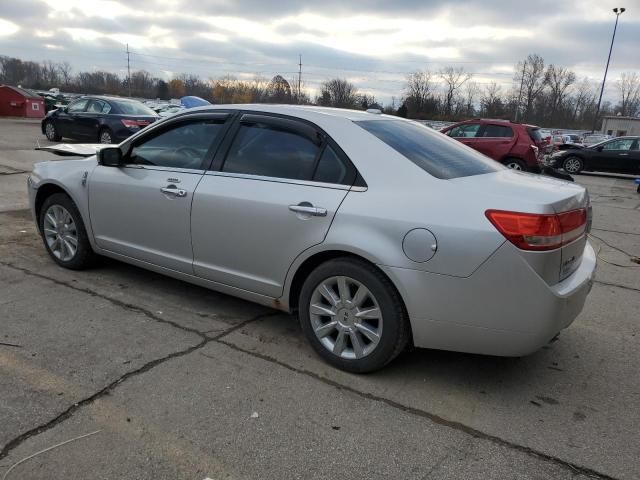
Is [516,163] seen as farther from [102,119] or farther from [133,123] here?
[102,119]

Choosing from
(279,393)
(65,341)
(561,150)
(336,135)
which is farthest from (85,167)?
(561,150)

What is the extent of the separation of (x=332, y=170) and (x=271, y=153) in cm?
53

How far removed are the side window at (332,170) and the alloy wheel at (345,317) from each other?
599 mm

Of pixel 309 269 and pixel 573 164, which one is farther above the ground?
pixel 309 269

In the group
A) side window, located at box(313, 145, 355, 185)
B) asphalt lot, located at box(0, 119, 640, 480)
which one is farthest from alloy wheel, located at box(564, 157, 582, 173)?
side window, located at box(313, 145, 355, 185)

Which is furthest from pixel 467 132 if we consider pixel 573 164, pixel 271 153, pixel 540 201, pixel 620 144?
pixel 540 201

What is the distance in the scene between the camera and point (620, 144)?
1867 cm

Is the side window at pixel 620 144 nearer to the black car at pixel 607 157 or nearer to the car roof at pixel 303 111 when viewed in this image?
the black car at pixel 607 157

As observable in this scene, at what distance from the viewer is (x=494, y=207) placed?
278 cm

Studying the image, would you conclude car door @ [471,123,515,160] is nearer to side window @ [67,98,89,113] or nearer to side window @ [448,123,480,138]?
side window @ [448,123,480,138]

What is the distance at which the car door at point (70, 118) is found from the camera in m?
15.8

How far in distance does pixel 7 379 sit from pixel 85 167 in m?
2.21

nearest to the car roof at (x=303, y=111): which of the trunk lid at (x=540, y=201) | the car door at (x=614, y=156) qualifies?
the trunk lid at (x=540, y=201)

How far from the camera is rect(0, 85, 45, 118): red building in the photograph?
94.5ft
